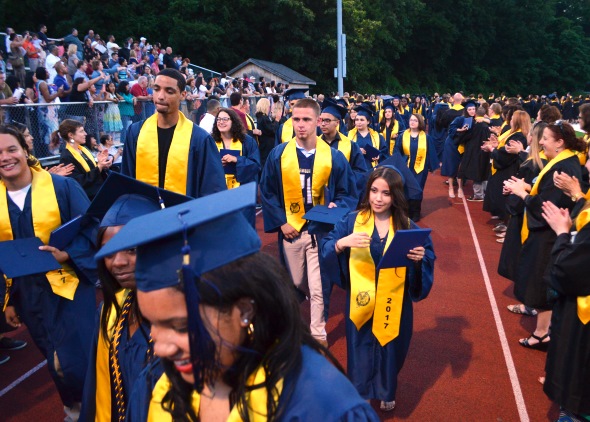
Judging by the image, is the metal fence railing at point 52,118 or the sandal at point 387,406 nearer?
the sandal at point 387,406

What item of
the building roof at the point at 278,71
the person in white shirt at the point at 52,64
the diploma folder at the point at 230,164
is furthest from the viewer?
the building roof at the point at 278,71

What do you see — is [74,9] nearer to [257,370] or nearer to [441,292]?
[441,292]

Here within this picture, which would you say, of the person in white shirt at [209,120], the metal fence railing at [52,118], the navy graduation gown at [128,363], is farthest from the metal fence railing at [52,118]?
the navy graduation gown at [128,363]

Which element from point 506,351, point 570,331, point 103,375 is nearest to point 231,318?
point 103,375

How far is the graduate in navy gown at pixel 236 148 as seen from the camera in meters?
A: 6.42

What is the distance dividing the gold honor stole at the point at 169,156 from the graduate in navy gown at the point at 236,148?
7.88 ft

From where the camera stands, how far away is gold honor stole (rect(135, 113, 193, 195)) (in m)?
3.87

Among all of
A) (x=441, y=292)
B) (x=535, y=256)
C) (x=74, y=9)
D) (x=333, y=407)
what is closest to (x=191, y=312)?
(x=333, y=407)

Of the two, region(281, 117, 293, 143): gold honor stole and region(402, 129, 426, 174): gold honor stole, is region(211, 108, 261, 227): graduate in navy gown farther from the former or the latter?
region(402, 129, 426, 174): gold honor stole

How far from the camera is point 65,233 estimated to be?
3262mm

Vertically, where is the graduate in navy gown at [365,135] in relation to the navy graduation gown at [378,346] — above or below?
above

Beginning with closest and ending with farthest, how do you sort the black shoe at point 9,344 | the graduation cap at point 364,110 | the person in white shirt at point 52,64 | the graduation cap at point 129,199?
the graduation cap at point 129,199
the black shoe at point 9,344
the graduation cap at point 364,110
the person in white shirt at point 52,64

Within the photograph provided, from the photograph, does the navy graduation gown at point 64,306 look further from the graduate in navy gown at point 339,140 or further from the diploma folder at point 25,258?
the graduate in navy gown at point 339,140

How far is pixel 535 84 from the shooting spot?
188ft
